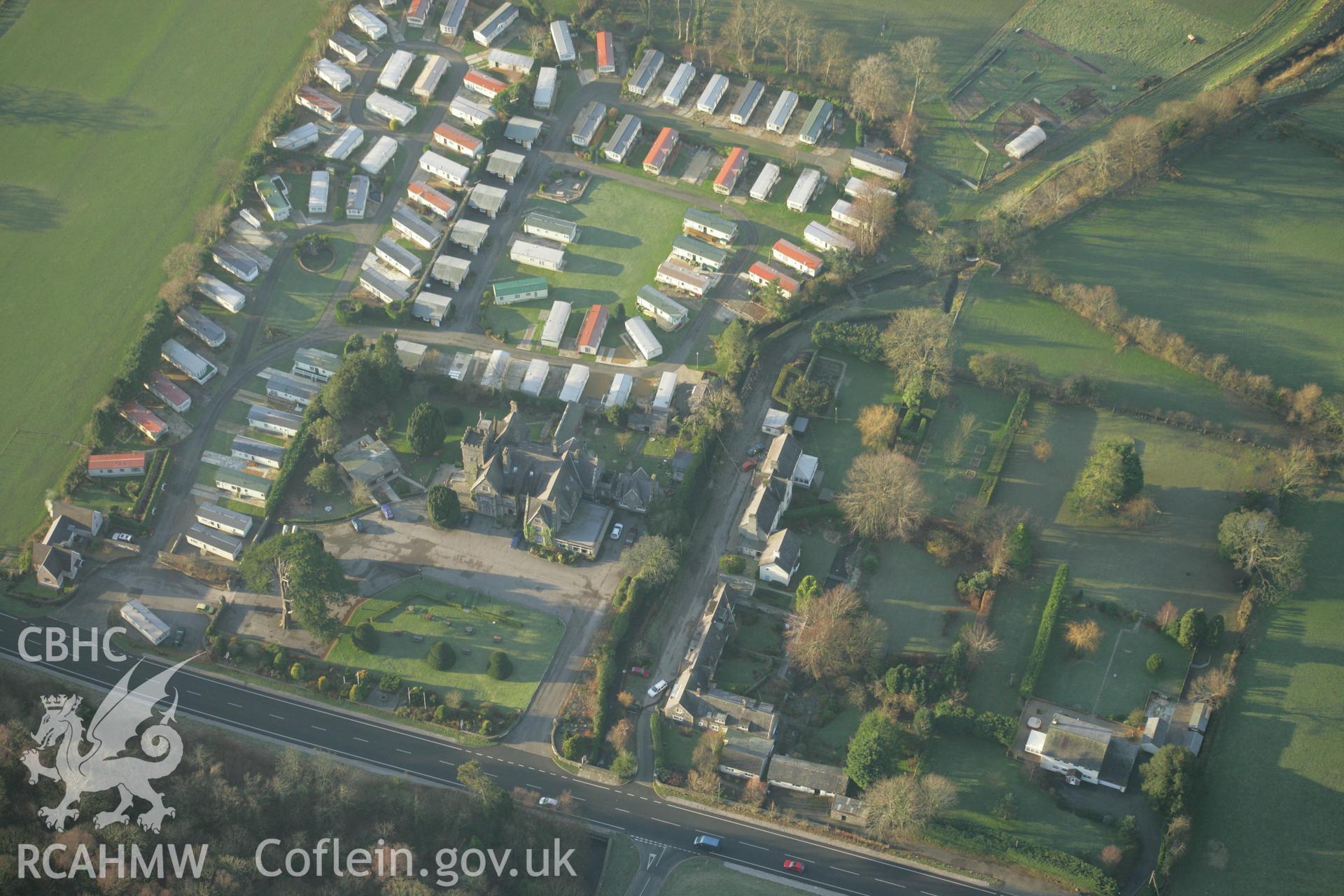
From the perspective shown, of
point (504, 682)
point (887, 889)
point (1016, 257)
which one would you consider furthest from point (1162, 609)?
point (504, 682)

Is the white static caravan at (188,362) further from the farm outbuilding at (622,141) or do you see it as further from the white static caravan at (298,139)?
the farm outbuilding at (622,141)

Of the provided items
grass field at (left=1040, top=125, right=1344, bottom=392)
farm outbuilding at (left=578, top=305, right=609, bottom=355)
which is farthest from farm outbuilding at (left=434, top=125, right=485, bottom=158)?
grass field at (left=1040, top=125, right=1344, bottom=392)

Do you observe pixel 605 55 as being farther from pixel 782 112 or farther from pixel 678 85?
pixel 782 112

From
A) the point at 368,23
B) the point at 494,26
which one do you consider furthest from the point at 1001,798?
the point at 368,23

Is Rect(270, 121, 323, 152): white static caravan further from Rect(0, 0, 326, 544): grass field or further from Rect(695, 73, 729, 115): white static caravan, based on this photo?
Rect(695, 73, 729, 115): white static caravan

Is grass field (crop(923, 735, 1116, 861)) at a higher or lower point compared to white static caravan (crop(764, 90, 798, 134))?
lower

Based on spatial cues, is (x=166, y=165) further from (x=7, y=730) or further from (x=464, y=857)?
(x=464, y=857)
